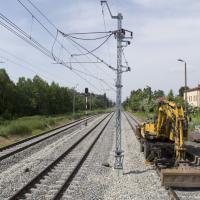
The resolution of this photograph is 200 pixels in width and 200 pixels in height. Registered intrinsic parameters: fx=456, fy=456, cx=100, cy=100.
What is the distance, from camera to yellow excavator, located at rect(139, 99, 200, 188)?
565 inches

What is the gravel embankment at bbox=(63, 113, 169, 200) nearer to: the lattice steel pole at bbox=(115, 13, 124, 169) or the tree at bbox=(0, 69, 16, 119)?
the lattice steel pole at bbox=(115, 13, 124, 169)

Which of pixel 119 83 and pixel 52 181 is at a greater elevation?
pixel 119 83

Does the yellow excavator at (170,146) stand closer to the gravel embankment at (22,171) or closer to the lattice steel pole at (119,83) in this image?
the lattice steel pole at (119,83)

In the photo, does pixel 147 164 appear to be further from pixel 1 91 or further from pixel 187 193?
pixel 1 91

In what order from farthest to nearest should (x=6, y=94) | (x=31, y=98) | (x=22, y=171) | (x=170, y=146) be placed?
(x=31, y=98), (x=6, y=94), (x=170, y=146), (x=22, y=171)

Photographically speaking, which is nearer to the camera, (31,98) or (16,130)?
(16,130)

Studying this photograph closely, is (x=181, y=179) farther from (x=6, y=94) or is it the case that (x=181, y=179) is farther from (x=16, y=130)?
(x=6, y=94)

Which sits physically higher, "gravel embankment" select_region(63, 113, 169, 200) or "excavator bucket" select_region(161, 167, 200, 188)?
"excavator bucket" select_region(161, 167, 200, 188)

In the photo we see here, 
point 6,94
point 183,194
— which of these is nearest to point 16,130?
point 183,194

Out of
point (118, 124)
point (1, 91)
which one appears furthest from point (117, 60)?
point (1, 91)

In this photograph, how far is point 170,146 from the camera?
63.6ft

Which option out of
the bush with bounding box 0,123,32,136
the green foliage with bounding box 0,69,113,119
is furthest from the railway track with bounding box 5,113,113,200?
the green foliage with bounding box 0,69,113,119

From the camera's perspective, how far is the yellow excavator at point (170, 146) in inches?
565

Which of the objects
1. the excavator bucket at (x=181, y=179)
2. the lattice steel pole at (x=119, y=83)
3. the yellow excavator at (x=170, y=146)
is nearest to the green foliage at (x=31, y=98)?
the yellow excavator at (x=170, y=146)
